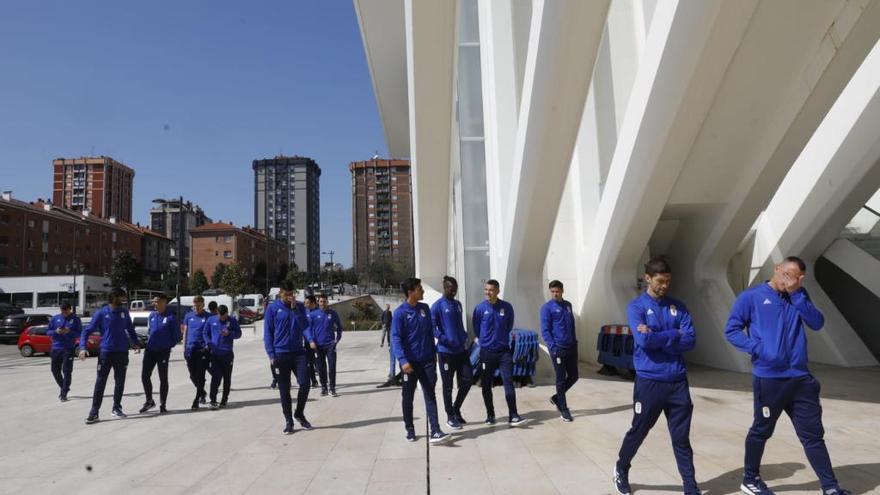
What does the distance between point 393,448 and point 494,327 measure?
6.37ft

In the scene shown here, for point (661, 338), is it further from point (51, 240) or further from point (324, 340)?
point (51, 240)

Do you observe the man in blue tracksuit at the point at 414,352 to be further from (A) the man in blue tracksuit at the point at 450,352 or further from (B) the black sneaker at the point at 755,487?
(B) the black sneaker at the point at 755,487

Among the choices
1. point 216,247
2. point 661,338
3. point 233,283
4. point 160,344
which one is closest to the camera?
point 661,338

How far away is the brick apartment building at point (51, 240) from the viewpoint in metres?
58.3

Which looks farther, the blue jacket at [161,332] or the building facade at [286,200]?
the building facade at [286,200]

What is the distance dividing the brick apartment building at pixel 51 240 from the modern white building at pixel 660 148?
5991 centimetres

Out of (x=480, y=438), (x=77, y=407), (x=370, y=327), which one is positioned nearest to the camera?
(x=480, y=438)

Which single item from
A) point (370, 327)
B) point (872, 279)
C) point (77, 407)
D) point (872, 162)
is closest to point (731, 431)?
point (872, 162)

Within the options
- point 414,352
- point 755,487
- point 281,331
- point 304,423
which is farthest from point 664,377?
point 281,331

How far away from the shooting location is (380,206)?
114250mm

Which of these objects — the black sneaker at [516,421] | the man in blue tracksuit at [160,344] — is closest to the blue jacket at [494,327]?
the black sneaker at [516,421]

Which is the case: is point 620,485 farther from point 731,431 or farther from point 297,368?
point 297,368

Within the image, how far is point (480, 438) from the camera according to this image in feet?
20.7

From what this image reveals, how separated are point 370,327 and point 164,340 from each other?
90.1 ft
